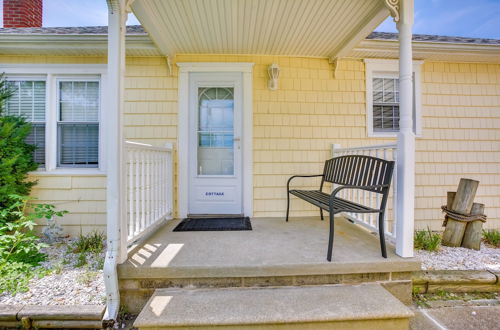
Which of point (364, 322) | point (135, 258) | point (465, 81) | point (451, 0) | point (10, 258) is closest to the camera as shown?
point (364, 322)

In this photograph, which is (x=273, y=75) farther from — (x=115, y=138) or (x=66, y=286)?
(x=66, y=286)

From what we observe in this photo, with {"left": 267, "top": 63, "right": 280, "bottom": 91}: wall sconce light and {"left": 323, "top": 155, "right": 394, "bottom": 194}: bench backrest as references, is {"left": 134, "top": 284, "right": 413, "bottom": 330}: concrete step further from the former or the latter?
{"left": 267, "top": 63, "right": 280, "bottom": 91}: wall sconce light

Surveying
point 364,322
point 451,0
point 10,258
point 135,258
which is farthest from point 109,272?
point 451,0

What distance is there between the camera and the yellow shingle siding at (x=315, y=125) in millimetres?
3426

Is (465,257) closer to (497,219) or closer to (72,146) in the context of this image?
(497,219)

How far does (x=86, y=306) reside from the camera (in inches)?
72.1

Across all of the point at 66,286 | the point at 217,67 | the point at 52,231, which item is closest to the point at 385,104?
the point at 217,67

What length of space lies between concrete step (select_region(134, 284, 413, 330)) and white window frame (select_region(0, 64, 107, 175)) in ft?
8.14

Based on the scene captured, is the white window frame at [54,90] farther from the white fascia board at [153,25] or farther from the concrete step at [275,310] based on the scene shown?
the concrete step at [275,310]

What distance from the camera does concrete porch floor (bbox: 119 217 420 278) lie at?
1.89 meters

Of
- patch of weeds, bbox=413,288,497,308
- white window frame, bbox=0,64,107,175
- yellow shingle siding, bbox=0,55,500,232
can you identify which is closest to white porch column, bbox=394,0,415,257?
patch of weeds, bbox=413,288,497,308

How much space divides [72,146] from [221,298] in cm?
314

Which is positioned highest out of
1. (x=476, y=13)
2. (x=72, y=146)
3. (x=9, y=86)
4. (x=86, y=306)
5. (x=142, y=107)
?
(x=476, y=13)

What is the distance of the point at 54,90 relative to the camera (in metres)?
3.38
